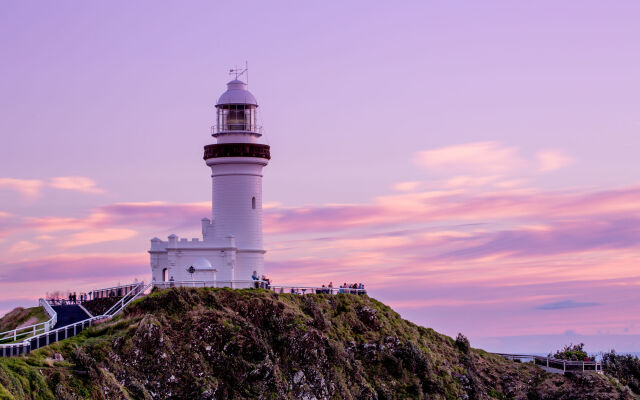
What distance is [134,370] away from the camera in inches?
2023

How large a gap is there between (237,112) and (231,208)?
281 inches

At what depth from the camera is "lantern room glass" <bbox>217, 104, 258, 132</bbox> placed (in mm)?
72438

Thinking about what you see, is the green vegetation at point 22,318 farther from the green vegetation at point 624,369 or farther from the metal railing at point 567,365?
the green vegetation at point 624,369

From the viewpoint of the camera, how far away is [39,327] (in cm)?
5781

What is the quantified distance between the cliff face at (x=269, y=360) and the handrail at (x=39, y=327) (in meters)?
1.98

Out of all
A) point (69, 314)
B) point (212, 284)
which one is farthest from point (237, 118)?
point (69, 314)

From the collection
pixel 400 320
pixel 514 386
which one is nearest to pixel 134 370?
pixel 400 320

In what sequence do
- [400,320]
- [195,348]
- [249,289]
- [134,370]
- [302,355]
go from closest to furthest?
[134,370], [195,348], [302,355], [249,289], [400,320]

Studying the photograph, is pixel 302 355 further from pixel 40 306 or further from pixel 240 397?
pixel 40 306

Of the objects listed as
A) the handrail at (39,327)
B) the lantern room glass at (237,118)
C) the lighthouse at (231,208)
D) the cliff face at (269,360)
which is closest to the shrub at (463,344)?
the cliff face at (269,360)

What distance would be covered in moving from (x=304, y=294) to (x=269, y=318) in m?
6.24

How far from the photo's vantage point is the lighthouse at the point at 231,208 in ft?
227

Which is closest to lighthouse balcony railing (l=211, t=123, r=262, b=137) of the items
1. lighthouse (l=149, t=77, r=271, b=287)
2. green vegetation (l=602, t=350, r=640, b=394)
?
lighthouse (l=149, t=77, r=271, b=287)

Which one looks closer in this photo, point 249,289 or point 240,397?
point 240,397
